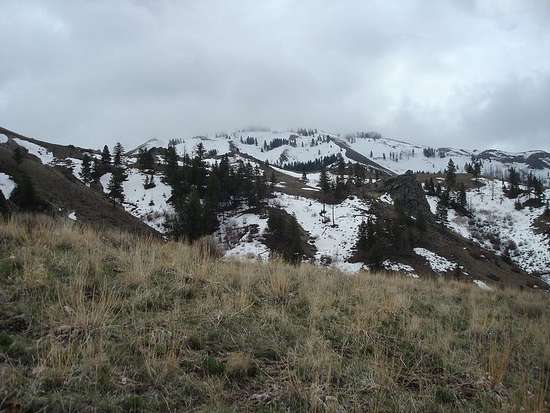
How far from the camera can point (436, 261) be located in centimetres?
7806

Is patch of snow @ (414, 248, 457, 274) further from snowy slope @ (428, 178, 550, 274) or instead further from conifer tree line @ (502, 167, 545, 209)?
conifer tree line @ (502, 167, 545, 209)

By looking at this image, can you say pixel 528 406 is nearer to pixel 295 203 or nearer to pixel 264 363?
pixel 264 363

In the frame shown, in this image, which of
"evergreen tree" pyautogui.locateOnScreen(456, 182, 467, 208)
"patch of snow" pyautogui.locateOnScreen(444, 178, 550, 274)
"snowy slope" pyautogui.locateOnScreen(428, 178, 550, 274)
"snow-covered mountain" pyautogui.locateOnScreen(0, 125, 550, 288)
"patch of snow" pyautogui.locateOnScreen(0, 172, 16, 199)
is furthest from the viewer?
"evergreen tree" pyautogui.locateOnScreen(456, 182, 467, 208)

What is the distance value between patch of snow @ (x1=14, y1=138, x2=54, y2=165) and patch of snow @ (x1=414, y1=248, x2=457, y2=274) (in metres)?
97.4

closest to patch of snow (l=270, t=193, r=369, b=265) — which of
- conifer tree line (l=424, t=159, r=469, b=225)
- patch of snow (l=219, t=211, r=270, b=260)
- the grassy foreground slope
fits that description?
patch of snow (l=219, t=211, r=270, b=260)

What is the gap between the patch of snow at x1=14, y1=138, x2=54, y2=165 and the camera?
112 metres

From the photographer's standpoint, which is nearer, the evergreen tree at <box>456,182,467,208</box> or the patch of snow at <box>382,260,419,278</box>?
the patch of snow at <box>382,260,419,278</box>

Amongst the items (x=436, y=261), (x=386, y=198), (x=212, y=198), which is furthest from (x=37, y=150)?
(x=436, y=261)

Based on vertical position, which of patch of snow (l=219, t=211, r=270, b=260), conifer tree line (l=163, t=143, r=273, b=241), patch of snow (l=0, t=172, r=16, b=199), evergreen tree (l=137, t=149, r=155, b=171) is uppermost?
evergreen tree (l=137, t=149, r=155, b=171)

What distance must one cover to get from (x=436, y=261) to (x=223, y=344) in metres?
80.5

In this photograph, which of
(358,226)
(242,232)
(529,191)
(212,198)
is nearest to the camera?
(242,232)

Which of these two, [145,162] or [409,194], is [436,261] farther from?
[145,162]

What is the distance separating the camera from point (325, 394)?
386 centimetres

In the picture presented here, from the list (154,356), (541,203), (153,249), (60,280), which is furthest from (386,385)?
(541,203)
